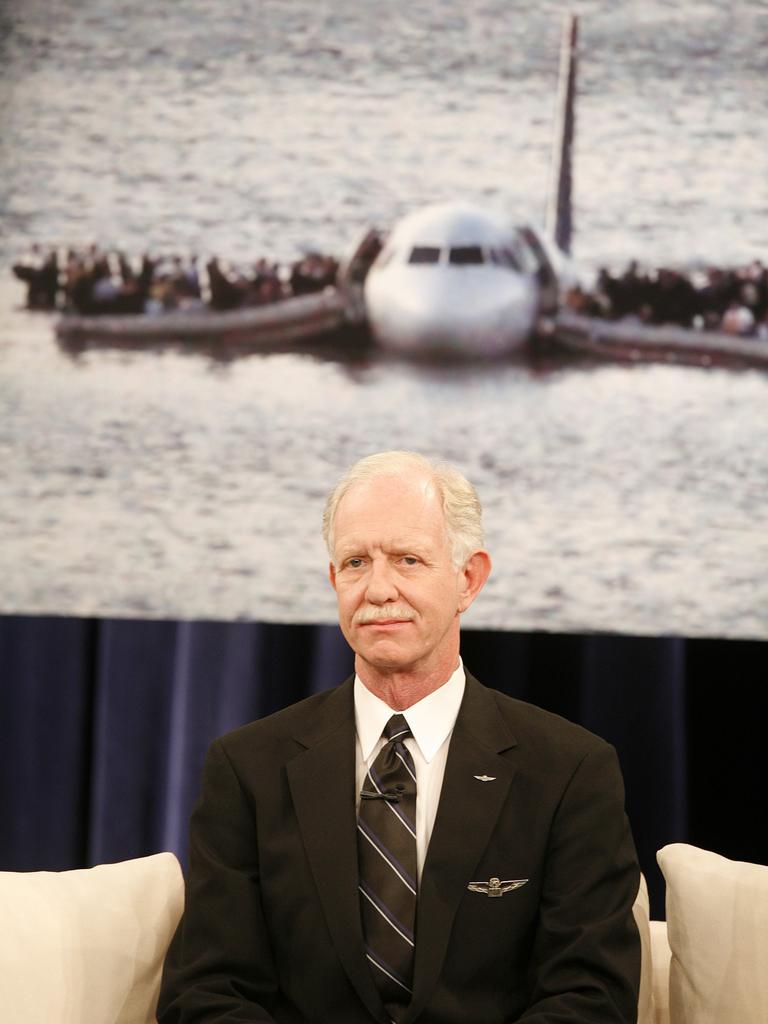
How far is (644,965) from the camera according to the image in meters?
1.92

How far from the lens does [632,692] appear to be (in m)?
2.91

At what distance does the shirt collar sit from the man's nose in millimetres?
172

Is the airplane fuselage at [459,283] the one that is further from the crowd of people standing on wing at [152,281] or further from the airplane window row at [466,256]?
the crowd of people standing on wing at [152,281]

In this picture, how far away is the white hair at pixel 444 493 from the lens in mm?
1890

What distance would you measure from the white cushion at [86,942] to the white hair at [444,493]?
0.63 metres

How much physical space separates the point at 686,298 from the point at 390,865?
178cm

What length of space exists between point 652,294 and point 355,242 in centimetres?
75

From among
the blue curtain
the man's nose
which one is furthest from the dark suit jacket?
the blue curtain

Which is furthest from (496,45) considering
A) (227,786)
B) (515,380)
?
(227,786)

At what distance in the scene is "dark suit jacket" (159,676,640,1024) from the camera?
1698 mm

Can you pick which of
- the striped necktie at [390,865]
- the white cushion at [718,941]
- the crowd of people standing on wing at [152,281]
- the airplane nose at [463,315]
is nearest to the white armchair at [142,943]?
the white cushion at [718,941]

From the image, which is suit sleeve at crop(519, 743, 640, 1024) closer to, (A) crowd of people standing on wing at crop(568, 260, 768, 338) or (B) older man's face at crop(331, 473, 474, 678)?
(B) older man's face at crop(331, 473, 474, 678)

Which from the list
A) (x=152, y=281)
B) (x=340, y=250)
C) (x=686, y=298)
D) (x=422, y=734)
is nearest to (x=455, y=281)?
(x=340, y=250)

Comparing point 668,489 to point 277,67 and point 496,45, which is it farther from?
point 277,67
